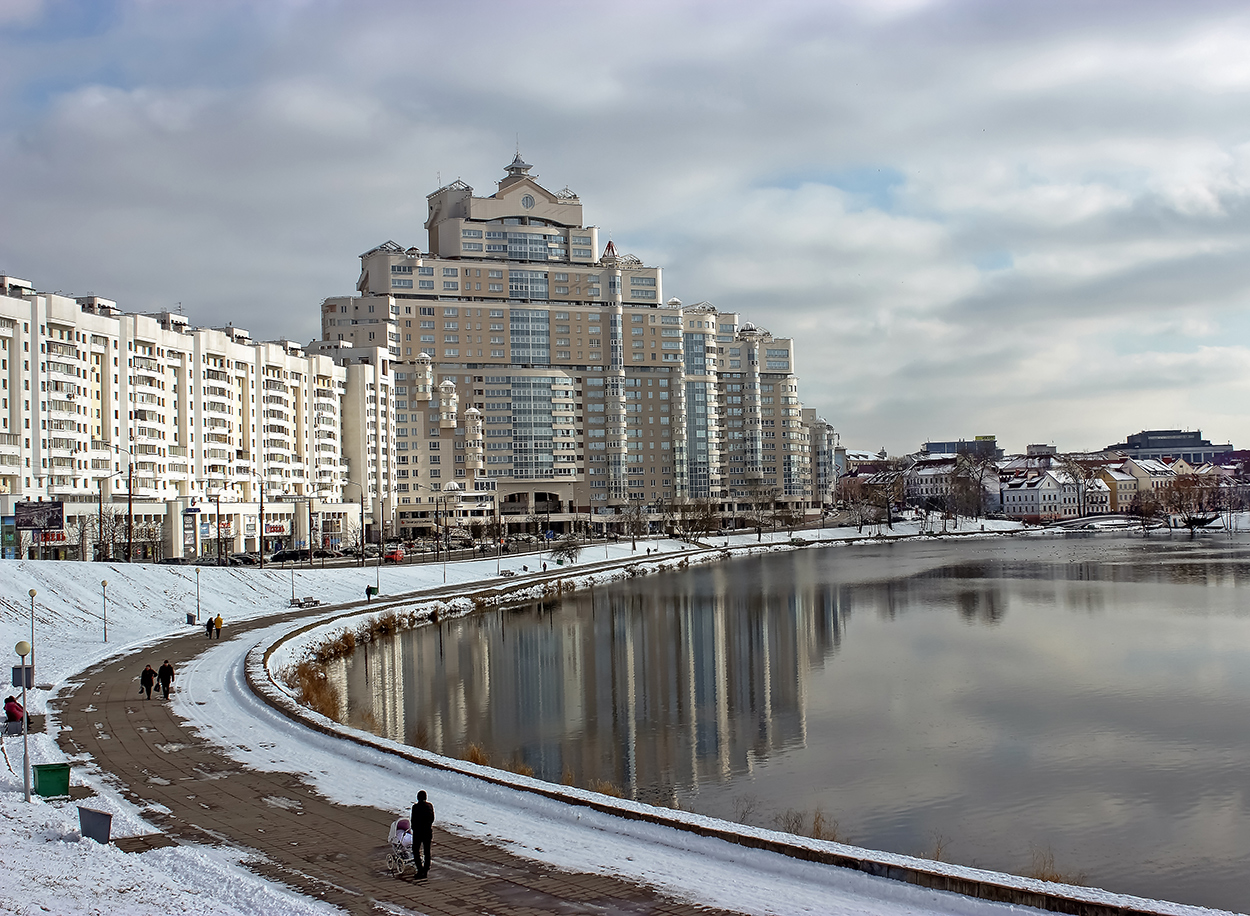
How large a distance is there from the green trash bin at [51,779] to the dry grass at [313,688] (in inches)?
465

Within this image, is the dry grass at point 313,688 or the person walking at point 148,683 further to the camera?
the dry grass at point 313,688

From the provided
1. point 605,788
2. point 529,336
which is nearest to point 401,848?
point 605,788

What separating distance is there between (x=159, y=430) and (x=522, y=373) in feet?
206

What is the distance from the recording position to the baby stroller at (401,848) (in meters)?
16.0

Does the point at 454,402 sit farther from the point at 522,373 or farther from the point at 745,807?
the point at 745,807

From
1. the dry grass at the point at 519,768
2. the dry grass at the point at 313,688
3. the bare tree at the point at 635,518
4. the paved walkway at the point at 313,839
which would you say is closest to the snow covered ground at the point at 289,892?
the paved walkway at the point at 313,839

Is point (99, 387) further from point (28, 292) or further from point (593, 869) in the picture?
point (593, 869)

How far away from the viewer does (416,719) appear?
35.8m

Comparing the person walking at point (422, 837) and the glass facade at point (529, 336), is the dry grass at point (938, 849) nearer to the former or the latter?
the person walking at point (422, 837)

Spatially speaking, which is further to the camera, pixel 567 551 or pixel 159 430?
pixel 567 551

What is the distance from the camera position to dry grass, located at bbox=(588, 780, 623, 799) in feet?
81.1

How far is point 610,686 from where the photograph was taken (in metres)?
42.4

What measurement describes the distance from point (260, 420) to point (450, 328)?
129 feet

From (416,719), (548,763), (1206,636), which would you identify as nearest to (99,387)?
(416,719)
